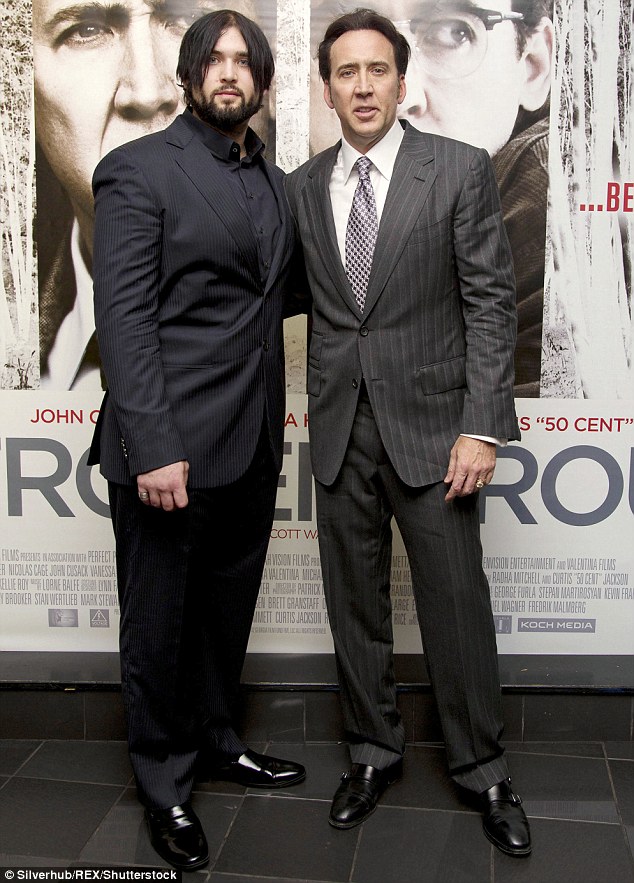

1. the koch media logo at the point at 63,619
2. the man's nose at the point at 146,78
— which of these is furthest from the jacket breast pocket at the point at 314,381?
the koch media logo at the point at 63,619

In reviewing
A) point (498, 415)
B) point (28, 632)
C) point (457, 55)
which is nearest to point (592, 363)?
point (498, 415)

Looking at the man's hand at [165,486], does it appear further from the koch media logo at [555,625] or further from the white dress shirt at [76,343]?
the koch media logo at [555,625]

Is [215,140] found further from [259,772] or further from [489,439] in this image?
[259,772]

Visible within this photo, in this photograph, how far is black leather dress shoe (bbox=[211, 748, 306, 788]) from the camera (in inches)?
93.9

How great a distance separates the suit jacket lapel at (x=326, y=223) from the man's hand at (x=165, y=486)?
54 cm

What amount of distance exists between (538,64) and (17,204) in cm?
150

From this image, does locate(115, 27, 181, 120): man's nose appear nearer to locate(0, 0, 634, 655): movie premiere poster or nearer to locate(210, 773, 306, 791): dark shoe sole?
locate(0, 0, 634, 655): movie premiere poster

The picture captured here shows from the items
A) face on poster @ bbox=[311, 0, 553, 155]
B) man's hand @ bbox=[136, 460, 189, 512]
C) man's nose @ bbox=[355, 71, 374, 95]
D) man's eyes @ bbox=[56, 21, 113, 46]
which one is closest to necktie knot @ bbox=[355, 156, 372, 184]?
man's nose @ bbox=[355, 71, 374, 95]

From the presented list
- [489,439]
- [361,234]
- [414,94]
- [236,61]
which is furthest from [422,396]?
[414,94]

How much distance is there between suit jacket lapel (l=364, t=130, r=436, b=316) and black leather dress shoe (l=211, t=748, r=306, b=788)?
1192 millimetres

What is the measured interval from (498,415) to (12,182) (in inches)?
59.7

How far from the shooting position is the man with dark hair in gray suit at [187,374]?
6.48 ft

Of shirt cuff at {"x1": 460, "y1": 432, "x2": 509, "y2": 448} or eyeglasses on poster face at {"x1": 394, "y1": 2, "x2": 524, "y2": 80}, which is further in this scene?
eyeglasses on poster face at {"x1": 394, "y1": 2, "x2": 524, "y2": 80}

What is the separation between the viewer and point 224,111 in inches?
80.7
